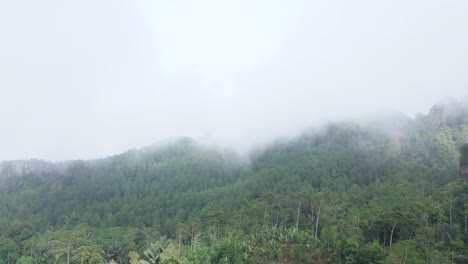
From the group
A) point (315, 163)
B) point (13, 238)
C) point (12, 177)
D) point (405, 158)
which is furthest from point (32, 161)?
point (405, 158)

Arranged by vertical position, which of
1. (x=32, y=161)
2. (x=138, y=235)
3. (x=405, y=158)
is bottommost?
(x=138, y=235)

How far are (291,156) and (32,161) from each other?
101 metres

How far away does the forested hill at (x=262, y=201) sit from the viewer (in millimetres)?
55250

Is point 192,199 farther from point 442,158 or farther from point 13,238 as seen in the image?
point 442,158

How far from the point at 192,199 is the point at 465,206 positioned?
207ft

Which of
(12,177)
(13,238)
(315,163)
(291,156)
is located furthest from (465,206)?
(12,177)

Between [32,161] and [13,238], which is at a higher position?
[32,161]

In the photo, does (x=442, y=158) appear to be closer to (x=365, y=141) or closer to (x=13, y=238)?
(x=365, y=141)

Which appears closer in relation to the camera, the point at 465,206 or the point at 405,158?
the point at 465,206

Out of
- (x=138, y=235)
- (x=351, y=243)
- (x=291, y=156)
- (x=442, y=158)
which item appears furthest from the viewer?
(x=291, y=156)

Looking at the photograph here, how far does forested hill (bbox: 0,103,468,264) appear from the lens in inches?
2175

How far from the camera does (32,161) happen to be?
160375 mm

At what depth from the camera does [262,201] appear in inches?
2800

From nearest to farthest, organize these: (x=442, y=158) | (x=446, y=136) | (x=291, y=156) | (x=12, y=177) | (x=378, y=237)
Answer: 1. (x=378, y=237)
2. (x=442, y=158)
3. (x=446, y=136)
4. (x=291, y=156)
5. (x=12, y=177)
